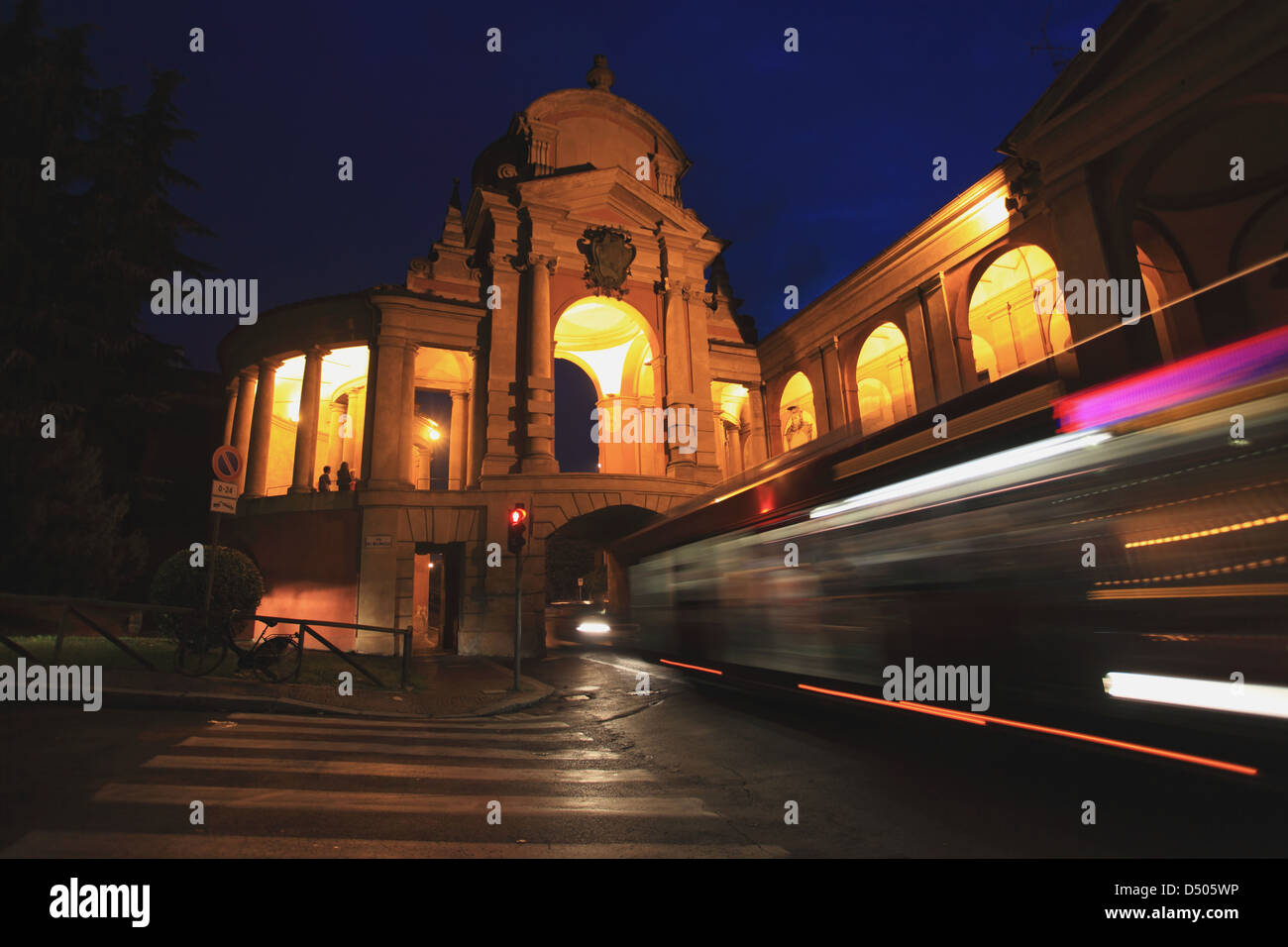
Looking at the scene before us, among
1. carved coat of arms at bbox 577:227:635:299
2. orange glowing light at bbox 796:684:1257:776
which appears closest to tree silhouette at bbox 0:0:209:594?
carved coat of arms at bbox 577:227:635:299

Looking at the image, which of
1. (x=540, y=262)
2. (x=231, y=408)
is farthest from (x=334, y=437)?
(x=540, y=262)

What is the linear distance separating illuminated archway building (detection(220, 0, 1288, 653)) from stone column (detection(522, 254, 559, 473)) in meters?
0.09

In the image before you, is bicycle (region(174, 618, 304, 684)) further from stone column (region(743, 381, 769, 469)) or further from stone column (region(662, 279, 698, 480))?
stone column (region(743, 381, 769, 469))

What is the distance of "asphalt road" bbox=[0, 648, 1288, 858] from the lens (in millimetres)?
3736

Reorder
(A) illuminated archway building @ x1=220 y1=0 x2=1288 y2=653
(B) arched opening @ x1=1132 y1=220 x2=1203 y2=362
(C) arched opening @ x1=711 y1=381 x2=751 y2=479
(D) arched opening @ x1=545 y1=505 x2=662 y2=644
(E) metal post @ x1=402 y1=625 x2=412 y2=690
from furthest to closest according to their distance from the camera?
1. (C) arched opening @ x1=711 y1=381 x2=751 y2=479
2. (D) arched opening @ x1=545 y1=505 x2=662 y2=644
3. (B) arched opening @ x1=1132 y1=220 x2=1203 y2=362
4. (A) illuminated archway building @ x1=220 y1=0 x2=1288 y2=653
5. (E) metal post @ x1=402 y1=625 x2=412 y2=690

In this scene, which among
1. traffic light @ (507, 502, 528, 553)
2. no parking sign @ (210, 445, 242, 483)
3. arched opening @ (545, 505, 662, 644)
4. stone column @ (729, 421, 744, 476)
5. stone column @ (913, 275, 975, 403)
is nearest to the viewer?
no parking sign @ (210, 445, 242, 483)

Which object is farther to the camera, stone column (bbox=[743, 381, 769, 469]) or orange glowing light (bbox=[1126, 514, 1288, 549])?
stone column (bbox=[743, 381, 769, 469])

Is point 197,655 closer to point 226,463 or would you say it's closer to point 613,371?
point 226,463

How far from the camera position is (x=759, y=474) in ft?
30.1

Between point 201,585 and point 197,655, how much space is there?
1449 mm

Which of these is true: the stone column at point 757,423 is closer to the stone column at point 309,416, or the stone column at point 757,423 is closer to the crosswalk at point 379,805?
the stone column at point 309,416

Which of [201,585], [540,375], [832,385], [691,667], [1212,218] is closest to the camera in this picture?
[691,667]

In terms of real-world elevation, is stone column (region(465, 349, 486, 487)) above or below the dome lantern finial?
Result: below

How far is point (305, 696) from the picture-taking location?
28.2ft
